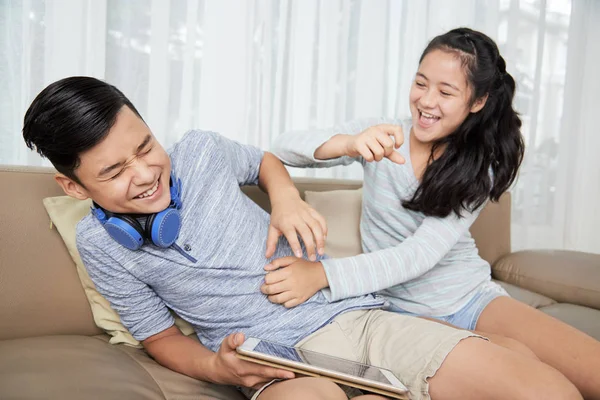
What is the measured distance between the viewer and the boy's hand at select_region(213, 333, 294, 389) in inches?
36.2

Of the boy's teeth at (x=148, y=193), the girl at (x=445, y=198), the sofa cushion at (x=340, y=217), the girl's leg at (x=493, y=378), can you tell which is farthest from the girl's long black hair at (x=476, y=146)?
the boy's teeth at (x=148, y=193)

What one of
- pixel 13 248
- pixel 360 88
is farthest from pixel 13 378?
pixel 360 88

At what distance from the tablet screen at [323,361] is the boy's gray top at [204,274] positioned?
138 mm

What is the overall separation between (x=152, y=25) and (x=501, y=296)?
1.51m

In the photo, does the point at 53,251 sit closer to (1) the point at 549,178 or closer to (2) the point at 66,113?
(2) the point at 66,113

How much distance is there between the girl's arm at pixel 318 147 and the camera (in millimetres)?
1223

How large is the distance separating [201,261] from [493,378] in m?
0.57

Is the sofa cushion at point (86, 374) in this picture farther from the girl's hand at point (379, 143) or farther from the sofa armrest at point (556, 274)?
the sofa armrest at point (556, 274)

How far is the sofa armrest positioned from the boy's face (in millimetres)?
1460

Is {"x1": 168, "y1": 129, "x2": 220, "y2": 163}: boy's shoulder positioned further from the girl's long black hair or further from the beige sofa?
the girl's long black hair

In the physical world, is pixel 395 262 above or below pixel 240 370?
above

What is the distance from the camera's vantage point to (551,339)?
120 centimetres

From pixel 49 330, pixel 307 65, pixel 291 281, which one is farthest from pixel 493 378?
pixel 307 65

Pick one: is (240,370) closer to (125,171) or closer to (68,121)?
(125,171)
